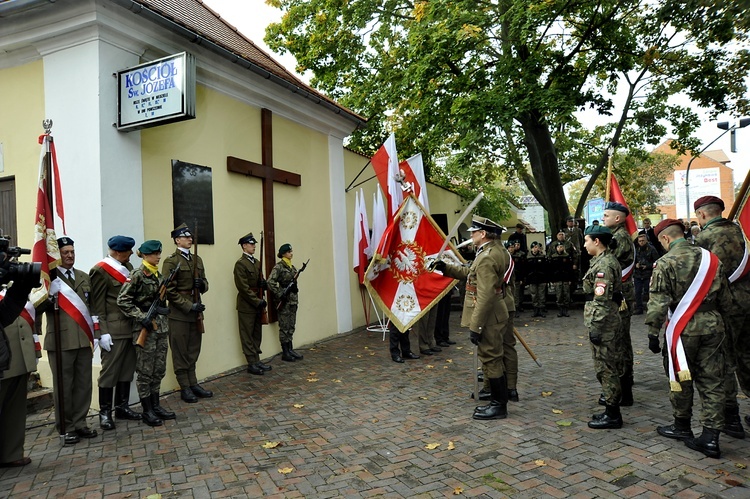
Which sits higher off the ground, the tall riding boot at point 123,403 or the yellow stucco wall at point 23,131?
the yellow stucco wall at point 23,131

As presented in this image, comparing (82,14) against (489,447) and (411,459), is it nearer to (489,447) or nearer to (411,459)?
(411,459)

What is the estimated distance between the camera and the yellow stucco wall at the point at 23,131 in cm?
618

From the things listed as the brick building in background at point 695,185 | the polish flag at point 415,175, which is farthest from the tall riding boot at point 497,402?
the brick building in background at point 695,185

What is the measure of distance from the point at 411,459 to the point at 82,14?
5.86 metres

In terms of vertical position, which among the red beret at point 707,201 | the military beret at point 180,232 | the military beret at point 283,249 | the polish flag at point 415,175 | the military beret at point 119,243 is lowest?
the military beret at point 283,249

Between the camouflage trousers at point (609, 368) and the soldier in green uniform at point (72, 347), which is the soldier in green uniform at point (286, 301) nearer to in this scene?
the soldier in green uniform at point (72, 347)

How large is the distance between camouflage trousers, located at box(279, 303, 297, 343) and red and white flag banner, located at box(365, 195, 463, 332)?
1360 millimetres

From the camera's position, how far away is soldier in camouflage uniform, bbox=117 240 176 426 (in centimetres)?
518

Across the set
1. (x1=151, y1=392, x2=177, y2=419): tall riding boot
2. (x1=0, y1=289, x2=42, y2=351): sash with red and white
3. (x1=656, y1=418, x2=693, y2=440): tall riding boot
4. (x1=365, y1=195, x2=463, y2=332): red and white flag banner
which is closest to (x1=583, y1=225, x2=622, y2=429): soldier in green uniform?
(x1=656, y1=418, x2=693, y2=440): tall riding boot

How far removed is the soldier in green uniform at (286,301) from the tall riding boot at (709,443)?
5.73m

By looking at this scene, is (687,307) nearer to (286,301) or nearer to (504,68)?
(286,301)

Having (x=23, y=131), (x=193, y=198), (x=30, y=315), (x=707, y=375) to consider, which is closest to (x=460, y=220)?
(x=707, y=375)

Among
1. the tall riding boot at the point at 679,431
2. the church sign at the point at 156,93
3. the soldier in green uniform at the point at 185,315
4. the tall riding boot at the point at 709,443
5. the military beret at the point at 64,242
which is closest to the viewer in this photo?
the tall riding boot at the point at 709,443

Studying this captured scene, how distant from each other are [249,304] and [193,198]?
1730 millimetres
